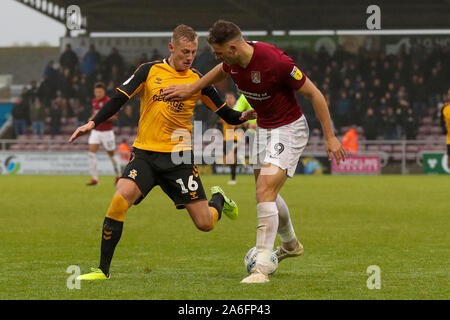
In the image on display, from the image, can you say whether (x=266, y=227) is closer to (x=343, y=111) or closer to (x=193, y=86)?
(x=193, y=86)

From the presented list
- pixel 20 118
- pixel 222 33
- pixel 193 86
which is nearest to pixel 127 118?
pixel 20 118

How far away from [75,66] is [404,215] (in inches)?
1015

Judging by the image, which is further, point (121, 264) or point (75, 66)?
point (75, 66)

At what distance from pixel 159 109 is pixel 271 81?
3.91ft

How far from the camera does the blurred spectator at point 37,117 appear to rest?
34.4 meters

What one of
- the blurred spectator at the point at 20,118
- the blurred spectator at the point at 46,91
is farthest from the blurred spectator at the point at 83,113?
the blurred spectator at the point at 20,118

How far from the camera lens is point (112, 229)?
6434 millimetres

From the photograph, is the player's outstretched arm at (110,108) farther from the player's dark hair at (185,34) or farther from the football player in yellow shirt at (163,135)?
the player's dark hair at (185,34)

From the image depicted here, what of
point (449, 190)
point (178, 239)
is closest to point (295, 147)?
point (178, 239)

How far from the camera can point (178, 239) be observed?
9531 millimetres

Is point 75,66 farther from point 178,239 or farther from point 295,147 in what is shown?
point 295,147

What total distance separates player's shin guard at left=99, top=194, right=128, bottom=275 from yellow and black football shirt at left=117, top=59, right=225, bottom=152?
634 mm

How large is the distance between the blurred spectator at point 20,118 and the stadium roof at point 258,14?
4.92 metres

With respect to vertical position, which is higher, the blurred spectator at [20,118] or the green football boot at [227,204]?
the green football boot at [227,204]
